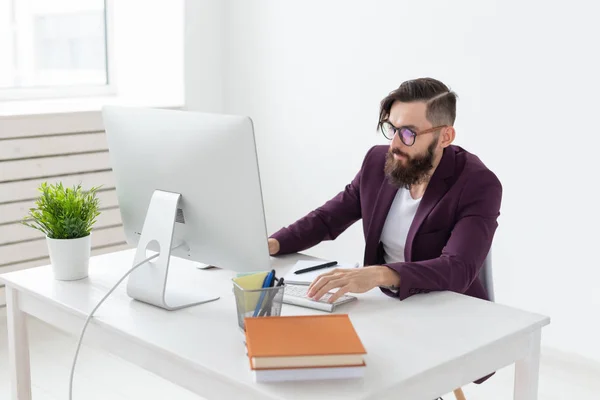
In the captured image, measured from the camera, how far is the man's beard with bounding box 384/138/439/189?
7.49 feet

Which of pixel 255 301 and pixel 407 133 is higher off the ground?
pixel 407 133

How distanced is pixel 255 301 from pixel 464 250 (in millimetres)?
647

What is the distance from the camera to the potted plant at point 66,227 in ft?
6.86

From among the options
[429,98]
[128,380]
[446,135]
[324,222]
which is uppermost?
[429,98]

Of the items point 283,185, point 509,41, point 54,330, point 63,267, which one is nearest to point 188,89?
point 283,185

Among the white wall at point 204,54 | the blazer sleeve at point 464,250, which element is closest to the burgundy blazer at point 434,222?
the blazer sleeve at point 464,250

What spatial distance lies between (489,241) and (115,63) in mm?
2976

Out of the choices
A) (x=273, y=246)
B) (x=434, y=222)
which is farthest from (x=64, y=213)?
(x=434, y=222)

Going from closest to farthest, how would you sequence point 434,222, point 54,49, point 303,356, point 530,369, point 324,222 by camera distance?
point 303,356 < point 530,369 < point 434,222 < point 324,222 < point 54,49

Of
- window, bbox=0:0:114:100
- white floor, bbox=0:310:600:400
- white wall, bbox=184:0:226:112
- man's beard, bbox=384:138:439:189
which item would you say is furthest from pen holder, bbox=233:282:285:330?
window, bbox=0:0:114:100

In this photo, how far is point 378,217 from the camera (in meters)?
2.42

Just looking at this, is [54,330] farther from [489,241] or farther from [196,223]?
[489,241]

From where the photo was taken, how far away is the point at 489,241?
2.20 metres

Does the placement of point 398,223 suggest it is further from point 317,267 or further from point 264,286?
point 264,286
